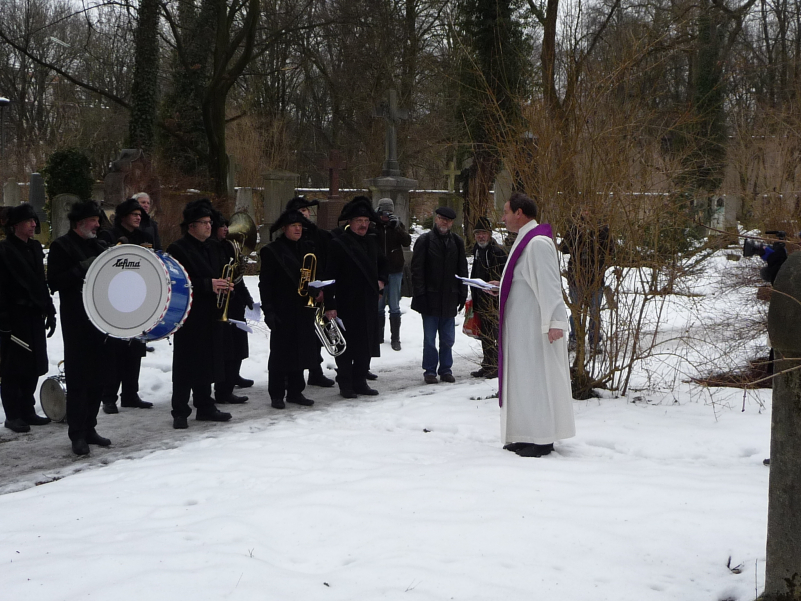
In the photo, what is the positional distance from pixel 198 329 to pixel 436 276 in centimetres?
299

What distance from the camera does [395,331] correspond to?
12.0m

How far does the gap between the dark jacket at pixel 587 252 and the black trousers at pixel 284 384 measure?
2754 millimetres

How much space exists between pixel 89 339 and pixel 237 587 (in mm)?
3259

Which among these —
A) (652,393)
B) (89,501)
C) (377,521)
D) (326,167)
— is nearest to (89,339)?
(89,501)

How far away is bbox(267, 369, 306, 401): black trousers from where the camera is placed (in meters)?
8.52

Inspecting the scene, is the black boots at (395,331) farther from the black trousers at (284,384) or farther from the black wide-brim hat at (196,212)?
the black wide-brim hat at (196,212)

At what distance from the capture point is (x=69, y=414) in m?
6.70

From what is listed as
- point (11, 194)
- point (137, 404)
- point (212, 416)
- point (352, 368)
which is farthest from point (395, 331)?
point (11, 194)

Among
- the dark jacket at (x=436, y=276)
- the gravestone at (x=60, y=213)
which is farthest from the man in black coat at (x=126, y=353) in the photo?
the gravestone at (x=60, y=213)

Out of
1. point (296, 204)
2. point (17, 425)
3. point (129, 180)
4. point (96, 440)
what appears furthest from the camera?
point (129, 180)

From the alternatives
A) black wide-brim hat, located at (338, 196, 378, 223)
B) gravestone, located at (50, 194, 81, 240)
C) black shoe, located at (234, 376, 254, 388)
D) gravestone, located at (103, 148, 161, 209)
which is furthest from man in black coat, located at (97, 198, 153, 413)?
gravestone, located at (50, 194, 81, 240)

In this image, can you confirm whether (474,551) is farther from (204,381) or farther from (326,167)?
(326,167)

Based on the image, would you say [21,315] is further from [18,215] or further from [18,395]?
[18,215]

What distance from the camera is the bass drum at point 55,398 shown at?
7723mm
